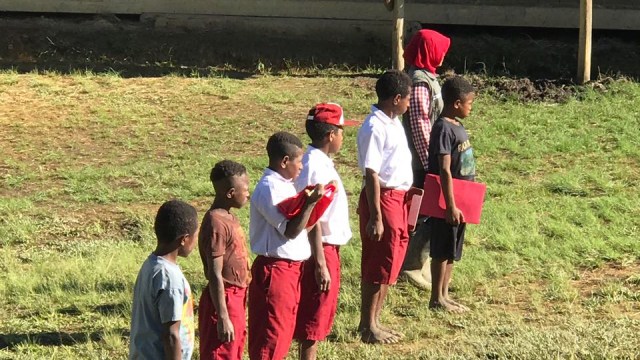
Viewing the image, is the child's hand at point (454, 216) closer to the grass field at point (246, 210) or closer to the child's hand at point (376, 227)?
A: the grass field at point (246, 210)

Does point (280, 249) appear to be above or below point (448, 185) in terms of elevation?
below

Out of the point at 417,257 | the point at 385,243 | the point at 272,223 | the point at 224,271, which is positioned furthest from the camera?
the point at 417,257

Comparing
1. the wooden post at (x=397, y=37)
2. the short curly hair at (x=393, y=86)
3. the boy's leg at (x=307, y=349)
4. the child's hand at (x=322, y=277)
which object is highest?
the wooden post at (x=397, y=37)

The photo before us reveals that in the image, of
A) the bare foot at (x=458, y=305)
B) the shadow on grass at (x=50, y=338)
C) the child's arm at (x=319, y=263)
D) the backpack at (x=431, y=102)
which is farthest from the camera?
the backpack at (x=431, y=102)

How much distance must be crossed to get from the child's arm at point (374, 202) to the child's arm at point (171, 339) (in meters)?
1.87

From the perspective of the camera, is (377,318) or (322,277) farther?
(377,318)

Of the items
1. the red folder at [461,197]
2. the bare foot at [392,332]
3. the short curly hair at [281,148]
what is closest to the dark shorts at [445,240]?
the red folder at [461,197]

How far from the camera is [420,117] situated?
21.8 ft

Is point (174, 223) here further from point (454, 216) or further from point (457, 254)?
point (457, 254)

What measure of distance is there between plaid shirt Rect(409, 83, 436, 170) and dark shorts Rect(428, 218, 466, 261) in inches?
18.3

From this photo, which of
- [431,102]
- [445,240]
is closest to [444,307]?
[445,240]

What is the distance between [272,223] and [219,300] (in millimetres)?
479

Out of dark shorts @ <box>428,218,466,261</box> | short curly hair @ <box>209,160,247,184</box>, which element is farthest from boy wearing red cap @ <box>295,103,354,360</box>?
dark shorts @ <box>428,218,466,261</box>

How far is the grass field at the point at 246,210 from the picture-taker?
6.13 m
